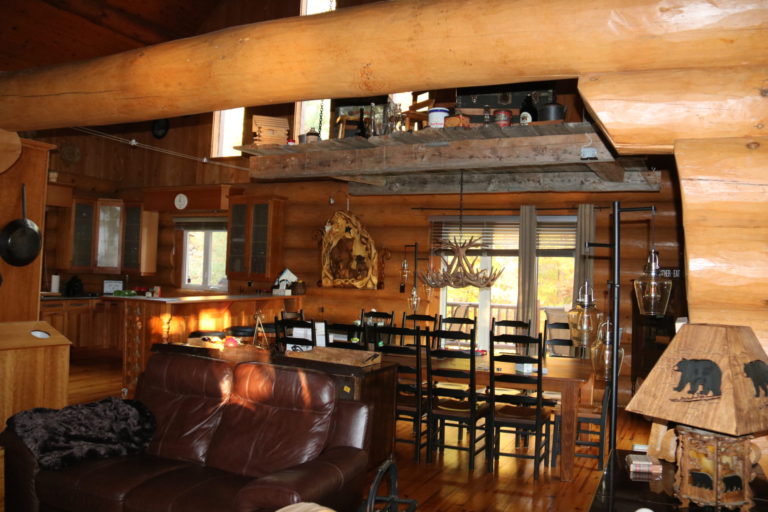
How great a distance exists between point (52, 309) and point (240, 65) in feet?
23.4

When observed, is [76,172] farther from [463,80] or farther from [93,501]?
[463,80]

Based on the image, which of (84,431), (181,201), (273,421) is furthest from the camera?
(181,201)

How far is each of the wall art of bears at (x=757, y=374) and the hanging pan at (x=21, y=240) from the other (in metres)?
5.41

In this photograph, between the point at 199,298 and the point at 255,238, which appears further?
the point at 255,238

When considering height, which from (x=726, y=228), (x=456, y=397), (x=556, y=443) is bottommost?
(x=556, y=443)

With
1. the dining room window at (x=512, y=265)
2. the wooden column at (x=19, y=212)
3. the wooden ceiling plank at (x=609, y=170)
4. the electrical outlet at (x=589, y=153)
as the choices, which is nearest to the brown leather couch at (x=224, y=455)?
the wooden column at (x=19, y=212)

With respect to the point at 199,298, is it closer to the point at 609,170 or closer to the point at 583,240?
the point at 583,240

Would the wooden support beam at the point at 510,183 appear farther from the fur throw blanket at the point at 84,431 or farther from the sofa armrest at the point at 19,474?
the sofa armrest at the point at 19,474

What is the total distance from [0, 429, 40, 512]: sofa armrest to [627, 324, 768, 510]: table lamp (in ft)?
11.0

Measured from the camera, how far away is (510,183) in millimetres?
7723

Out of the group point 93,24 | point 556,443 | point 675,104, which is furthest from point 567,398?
point 93,24

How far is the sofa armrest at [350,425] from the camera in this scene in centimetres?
369

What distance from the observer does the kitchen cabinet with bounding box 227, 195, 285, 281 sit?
9.68m

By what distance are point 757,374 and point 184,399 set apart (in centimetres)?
335
